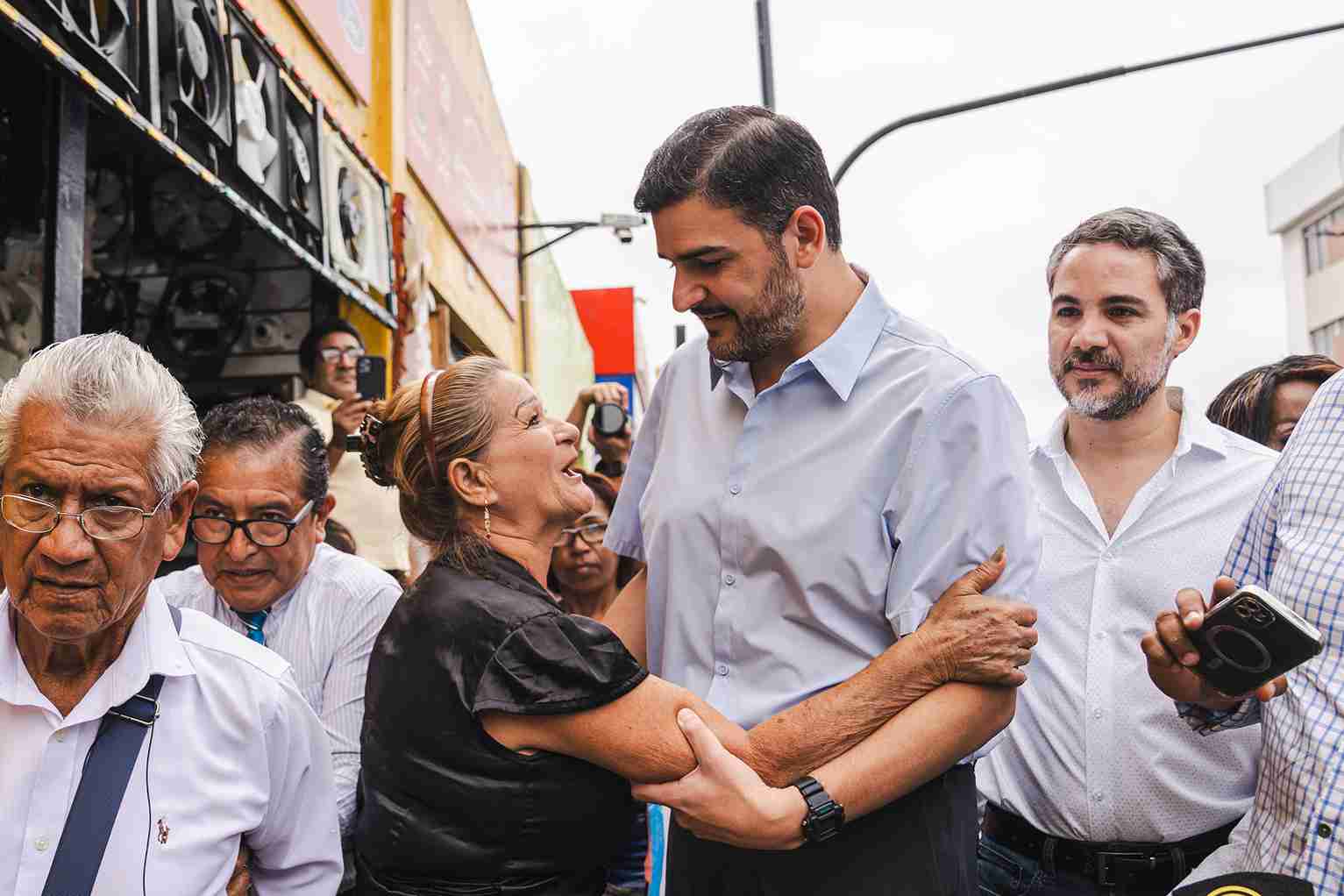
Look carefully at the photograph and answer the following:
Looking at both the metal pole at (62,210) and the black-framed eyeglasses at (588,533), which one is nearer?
the metal pole at (62,210)

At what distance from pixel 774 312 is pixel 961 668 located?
76 centimetres

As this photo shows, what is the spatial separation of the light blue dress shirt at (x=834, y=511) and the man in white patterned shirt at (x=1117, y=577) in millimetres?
742

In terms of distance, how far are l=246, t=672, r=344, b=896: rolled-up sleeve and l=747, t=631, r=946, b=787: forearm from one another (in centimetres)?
96

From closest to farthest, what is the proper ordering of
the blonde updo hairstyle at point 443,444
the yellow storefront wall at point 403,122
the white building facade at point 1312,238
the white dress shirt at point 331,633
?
the blonde updo hairstyle at point 443,444 → the white dress shirt at point 331,633 → the yellow storefront wall at point 403,122 → the white building facade at point 1312,238

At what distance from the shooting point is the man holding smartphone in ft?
16.1

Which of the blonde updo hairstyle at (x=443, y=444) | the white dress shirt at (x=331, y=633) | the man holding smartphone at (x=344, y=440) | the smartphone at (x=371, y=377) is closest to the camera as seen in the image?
the blonde updo hairstyle at (x=443, y=444)

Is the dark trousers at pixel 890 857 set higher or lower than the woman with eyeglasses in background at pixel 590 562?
lower

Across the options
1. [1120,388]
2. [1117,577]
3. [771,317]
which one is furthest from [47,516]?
[1120,388]

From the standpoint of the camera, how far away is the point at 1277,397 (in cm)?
374

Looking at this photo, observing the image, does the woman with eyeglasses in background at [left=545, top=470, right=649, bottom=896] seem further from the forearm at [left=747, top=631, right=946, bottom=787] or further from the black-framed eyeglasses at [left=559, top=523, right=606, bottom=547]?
the forearm at [left=747, top=631, right=946, bottom=787]

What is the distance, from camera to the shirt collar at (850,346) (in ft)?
6.81

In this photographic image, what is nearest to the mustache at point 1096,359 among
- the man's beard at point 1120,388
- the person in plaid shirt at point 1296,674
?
the man's beard at point 1120,388

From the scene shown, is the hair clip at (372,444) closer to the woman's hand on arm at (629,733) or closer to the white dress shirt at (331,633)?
the white dress shirt at (331,633)

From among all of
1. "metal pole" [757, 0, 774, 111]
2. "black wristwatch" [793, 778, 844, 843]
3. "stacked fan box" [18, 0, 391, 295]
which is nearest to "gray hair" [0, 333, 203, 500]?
"black wristwatch" [793, 778, 844, 843]
